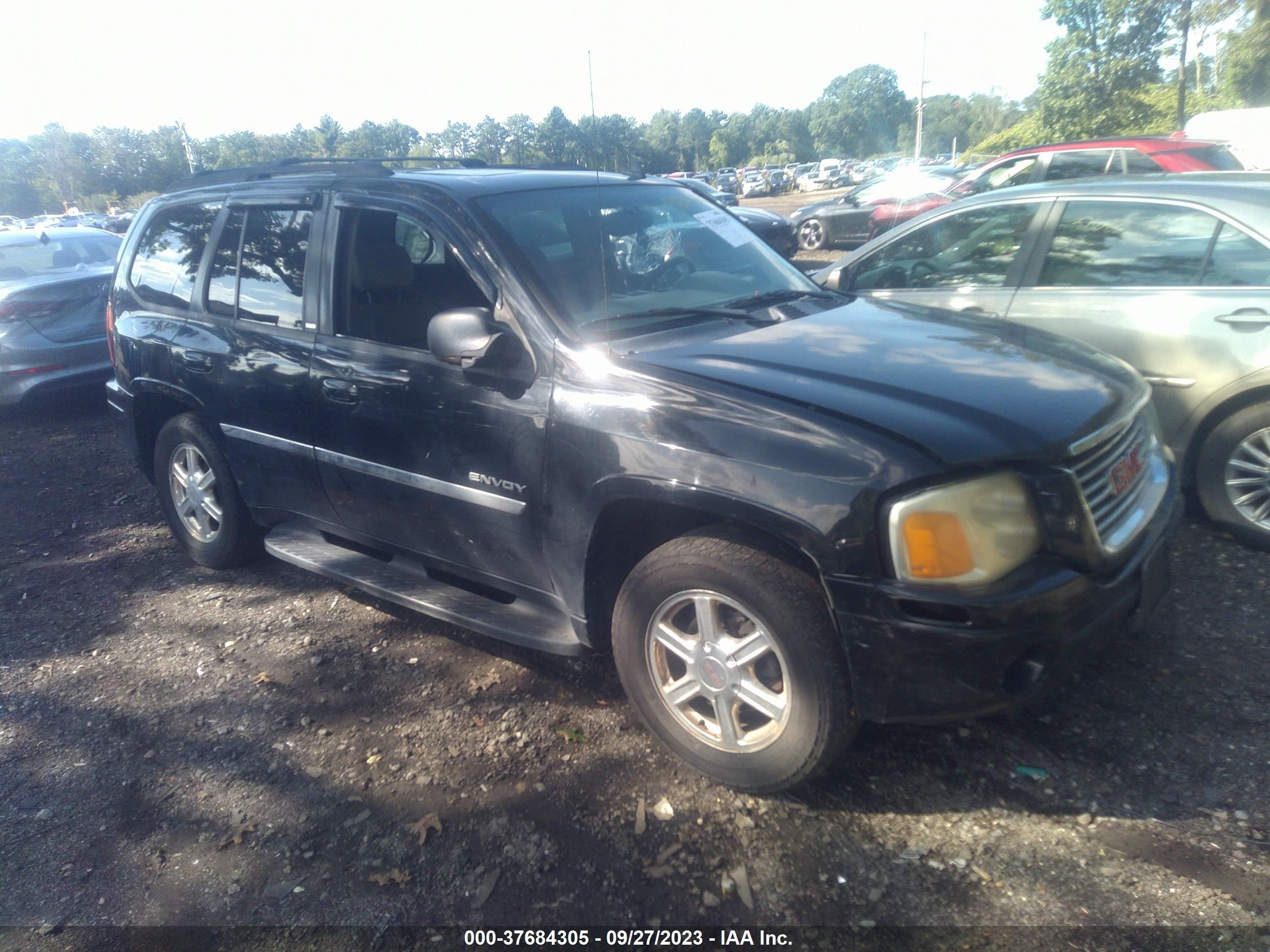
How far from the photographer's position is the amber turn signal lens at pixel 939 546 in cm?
244

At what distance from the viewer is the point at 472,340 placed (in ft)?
10.2

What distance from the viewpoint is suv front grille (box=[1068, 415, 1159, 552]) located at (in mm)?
2648

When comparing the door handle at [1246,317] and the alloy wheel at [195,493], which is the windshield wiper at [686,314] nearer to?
the door handle at [1246,317]

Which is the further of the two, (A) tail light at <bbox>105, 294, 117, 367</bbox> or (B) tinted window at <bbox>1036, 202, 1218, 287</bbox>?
(A) tail light at <bbox>105, 294, 117, 367</bbox>

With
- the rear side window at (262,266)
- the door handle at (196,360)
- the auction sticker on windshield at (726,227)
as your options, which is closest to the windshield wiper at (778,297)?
the auction sticker on windshield at (726,227)

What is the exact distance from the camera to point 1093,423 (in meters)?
2.76

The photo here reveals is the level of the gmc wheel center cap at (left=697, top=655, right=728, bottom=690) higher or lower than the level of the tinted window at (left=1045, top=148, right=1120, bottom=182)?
lower

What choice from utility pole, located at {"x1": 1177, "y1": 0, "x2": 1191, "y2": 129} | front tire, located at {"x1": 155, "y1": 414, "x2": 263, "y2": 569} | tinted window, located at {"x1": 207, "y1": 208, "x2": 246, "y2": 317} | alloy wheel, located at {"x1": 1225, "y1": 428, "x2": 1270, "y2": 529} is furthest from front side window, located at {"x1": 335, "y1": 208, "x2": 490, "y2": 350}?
utility pole, located at {"x1": 1177, "y1": 0, "x2": 1191, "y2": 129}

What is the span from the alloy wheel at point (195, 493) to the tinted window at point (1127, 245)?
4.46m

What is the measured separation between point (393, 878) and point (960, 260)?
14.2 ft

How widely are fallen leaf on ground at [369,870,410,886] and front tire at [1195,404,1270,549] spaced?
3.85m

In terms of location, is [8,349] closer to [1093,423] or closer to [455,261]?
[455,261]

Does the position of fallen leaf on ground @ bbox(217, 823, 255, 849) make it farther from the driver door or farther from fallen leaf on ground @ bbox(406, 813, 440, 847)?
the driver door

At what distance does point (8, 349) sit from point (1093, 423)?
27.2ft
